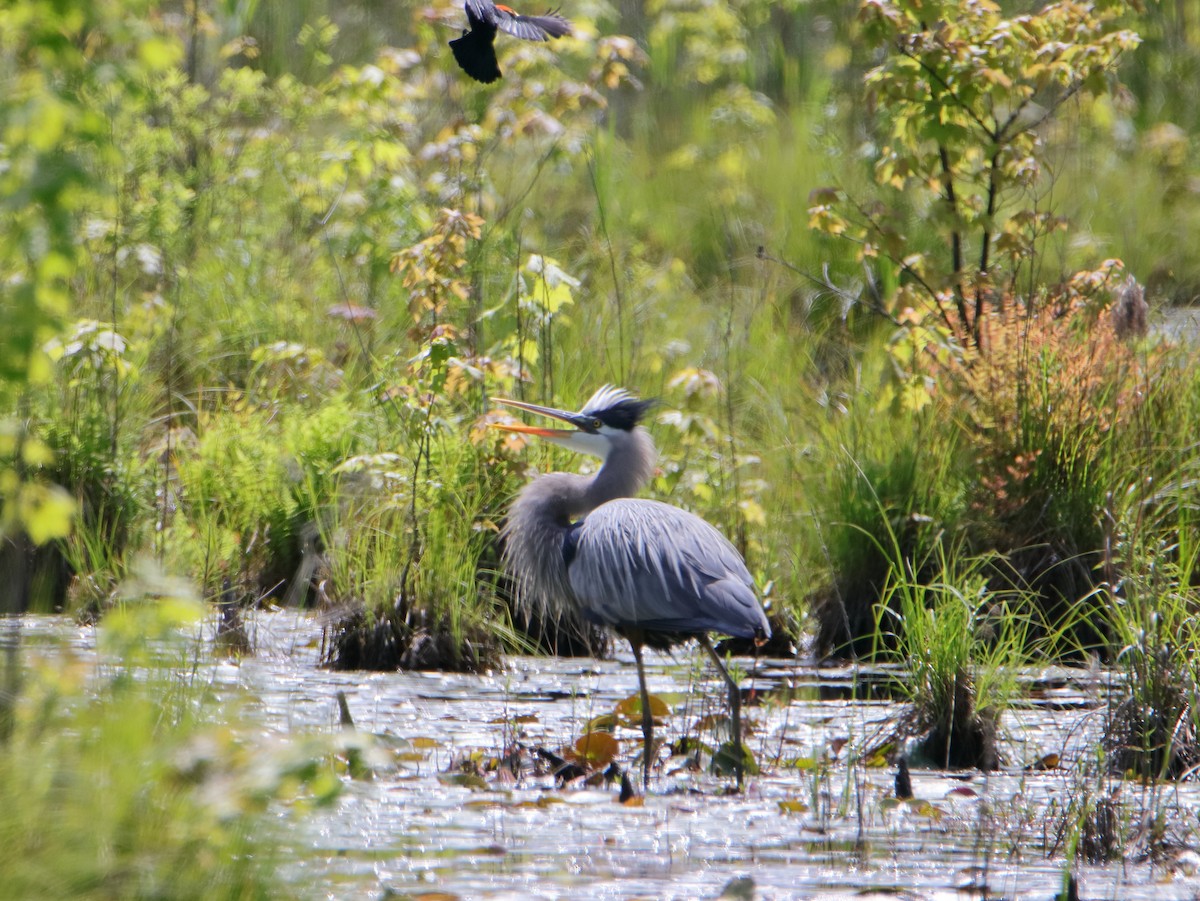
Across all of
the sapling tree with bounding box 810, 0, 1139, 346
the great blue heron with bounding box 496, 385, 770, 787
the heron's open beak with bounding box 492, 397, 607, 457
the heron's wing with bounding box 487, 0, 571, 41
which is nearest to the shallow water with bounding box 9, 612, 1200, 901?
the great blue heron with bounding box 496, 385, 770, 787

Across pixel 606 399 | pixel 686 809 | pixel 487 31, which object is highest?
pixel 487 31

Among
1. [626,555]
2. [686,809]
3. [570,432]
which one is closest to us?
[686,809]

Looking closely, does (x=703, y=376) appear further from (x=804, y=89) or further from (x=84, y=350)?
(x=804, y=89)

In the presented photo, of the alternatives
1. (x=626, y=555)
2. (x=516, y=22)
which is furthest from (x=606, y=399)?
(x=516, y=22)

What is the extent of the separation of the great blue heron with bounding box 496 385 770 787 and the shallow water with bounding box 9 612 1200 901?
0.32 metres

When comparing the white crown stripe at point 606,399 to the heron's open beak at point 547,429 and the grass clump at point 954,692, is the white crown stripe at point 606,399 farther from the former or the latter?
the grass clump at point 954,692

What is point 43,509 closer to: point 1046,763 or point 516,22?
point 1046,763

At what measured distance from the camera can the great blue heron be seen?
5066 millimetres

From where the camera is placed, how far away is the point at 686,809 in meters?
4.25

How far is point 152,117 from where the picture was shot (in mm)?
10969

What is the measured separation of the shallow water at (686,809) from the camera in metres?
3.46

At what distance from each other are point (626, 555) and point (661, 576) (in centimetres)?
18

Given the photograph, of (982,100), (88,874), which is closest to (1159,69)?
(982,100)

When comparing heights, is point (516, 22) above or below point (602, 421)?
above
